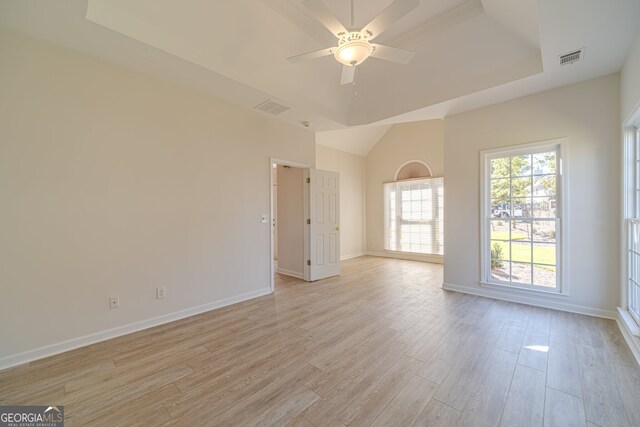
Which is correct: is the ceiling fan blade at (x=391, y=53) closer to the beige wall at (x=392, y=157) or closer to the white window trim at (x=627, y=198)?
the white window trim at (x=627, y=198)

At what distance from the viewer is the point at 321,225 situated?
16.2 feet

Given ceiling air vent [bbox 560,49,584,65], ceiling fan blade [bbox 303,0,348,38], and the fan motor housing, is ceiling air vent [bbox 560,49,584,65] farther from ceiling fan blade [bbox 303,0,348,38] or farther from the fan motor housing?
ceiling fan blade [bbox 303,0,348,38]

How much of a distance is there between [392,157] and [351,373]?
6168 mm

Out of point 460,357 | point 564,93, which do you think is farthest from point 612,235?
point 460,357

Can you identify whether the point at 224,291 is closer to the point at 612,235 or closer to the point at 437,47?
the point at 437,47

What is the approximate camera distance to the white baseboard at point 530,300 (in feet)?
9.87

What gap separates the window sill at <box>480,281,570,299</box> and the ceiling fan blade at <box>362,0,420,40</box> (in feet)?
Result: 12.1

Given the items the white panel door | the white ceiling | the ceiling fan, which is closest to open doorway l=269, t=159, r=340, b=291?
the white panel door

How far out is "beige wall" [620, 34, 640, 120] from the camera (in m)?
2.30

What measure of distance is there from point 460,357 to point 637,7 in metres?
3.13

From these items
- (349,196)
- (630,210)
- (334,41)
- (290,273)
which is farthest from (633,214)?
(349,196)

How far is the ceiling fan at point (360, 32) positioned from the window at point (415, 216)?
4.73 meters

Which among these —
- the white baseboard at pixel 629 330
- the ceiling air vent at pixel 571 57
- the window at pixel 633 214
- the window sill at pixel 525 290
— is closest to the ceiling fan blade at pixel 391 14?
the ceiling air vent at pixel 571 57

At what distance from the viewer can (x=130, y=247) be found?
278 centimetres
